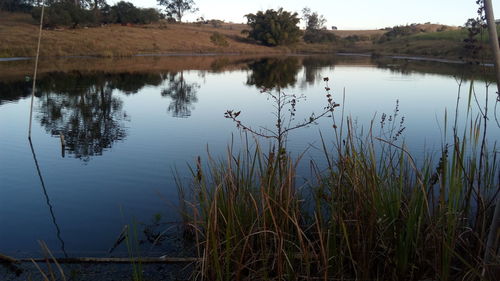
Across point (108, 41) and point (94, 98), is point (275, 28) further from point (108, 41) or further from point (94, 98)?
point (94, 98)

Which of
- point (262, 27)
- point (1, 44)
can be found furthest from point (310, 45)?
point (1, 44)

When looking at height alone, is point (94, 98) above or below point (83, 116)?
above

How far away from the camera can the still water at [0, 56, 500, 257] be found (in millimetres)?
6238

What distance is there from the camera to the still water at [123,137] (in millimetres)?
6238

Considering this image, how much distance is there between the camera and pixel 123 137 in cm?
1178

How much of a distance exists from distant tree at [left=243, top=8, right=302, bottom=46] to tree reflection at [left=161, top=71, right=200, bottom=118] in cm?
4232

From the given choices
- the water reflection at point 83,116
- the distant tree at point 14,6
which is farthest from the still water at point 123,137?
the distant tree at point 14,6

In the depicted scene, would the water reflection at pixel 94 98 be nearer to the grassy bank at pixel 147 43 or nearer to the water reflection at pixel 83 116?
the water reflection at pixel 83 116

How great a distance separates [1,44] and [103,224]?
39.5m

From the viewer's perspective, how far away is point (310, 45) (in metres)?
74.1

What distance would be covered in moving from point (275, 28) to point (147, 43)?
2333 centimetres

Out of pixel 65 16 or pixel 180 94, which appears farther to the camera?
pixel 65 16

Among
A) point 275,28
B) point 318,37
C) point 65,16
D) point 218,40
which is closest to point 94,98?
point 65,16

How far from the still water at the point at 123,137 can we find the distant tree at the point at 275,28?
44419 mm
